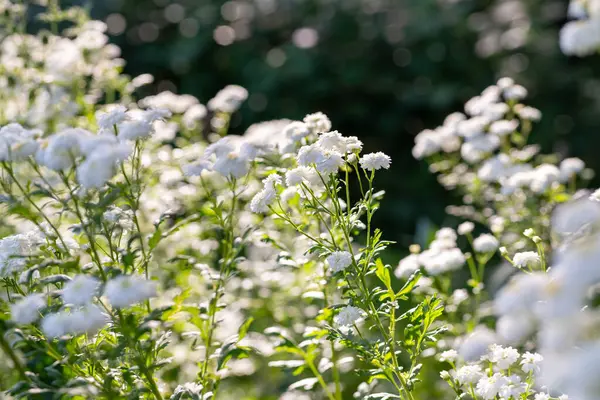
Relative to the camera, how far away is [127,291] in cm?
101

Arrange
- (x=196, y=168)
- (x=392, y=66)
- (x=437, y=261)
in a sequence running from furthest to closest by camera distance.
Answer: (x=392, y=66)
(x=437, y=261)
(x=196, y=168)

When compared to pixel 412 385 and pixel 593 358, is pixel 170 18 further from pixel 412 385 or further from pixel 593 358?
pixel 593 358

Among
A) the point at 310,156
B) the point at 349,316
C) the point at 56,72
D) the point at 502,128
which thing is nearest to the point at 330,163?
the point at 310,156

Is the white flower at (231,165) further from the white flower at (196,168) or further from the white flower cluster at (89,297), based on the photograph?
the white flower cluster at (89,297)

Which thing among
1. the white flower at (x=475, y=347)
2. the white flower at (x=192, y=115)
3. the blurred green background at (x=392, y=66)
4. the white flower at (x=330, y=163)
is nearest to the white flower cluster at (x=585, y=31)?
the white flower at (x=330, y=163)

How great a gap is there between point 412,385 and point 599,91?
3.48 m

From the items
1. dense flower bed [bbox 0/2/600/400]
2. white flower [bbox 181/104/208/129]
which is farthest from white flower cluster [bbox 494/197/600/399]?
white flower [bbox 181/104/208/129]

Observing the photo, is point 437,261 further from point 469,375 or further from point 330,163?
point 330,163

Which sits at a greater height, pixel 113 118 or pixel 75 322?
pixel 113 118

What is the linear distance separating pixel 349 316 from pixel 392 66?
128 inches

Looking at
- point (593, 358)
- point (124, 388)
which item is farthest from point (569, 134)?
point (593, 358)

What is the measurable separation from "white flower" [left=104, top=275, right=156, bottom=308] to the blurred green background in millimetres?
3071

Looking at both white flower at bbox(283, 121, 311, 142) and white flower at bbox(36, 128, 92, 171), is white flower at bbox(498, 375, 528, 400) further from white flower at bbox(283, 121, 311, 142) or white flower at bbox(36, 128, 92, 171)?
white flower at bbox(36, 128, 92, 171)

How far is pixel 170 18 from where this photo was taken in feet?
15.2
